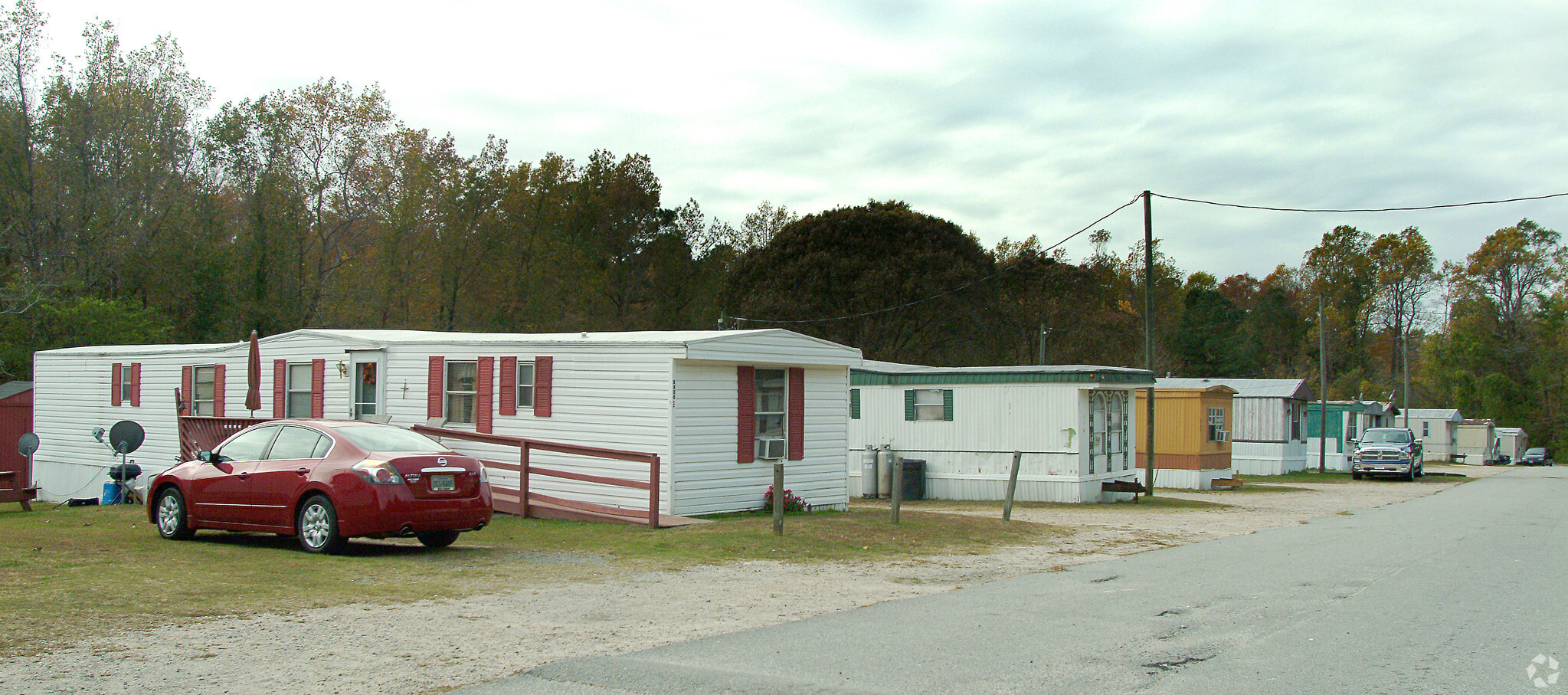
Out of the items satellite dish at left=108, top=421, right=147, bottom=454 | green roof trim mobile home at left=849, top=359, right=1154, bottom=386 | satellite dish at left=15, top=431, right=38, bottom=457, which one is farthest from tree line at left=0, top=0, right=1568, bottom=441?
satellite dish at left=108, top=421, right=147, bottom=454

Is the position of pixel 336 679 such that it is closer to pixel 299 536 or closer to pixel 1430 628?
pixel 299 536

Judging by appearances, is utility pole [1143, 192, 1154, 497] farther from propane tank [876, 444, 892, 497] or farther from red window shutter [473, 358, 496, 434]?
red window shutter [473, 358, 496, 434]

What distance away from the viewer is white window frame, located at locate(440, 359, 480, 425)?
17.1m

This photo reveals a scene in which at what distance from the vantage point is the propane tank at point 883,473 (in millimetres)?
23734

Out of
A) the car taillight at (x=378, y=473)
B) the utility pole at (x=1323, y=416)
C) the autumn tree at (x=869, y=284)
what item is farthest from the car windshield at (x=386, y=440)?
the autumn tree at (x=869, y=284)

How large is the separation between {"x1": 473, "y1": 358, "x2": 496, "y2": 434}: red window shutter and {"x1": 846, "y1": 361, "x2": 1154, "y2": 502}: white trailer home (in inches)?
339

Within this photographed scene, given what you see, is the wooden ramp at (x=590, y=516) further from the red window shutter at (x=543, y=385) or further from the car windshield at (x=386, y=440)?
the car windshield at (x=386, y=440)

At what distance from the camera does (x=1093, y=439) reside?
2380 cm

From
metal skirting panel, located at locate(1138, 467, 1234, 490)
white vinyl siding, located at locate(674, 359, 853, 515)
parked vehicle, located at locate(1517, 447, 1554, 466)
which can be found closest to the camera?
white vinyl siding, located at locate(674, 359, 853, 515)

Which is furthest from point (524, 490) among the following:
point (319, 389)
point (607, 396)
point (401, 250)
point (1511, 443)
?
point (1511, 443)

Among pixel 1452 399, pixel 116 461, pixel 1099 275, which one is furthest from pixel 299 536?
pixel 1452 399

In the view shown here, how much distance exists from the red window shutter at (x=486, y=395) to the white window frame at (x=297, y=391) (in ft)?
12.6

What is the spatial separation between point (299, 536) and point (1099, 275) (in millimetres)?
51459

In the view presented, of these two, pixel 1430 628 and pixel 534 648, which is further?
pixel 1430 628
